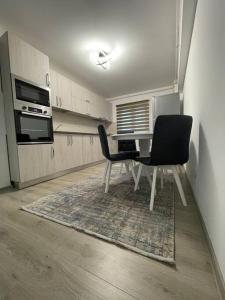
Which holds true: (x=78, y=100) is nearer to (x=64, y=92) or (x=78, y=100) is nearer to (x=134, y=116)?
(x=64, y=92)

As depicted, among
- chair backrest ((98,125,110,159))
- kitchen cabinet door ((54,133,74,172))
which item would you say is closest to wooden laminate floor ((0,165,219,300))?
chair backrest ((98,125,110,159))

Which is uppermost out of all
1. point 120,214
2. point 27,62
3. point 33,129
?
point 27,62

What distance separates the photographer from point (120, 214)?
1317 millimetres

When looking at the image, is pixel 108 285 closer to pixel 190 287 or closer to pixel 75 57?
pixel 190 287

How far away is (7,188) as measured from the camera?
2.19 metres

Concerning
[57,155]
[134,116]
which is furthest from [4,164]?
[134,116]

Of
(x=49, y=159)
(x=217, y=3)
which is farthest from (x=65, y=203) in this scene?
(x=217, y=3)

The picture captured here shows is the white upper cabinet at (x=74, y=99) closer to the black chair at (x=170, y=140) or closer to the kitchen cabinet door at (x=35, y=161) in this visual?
the kitchen cabinet door at (x=35, y=161)

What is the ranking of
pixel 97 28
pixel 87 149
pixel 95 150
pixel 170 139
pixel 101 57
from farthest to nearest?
pixel 95 150
pixel 87 149
pixel 101 57
pixel 97 28
pixel 170 139

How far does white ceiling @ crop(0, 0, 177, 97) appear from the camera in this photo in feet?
5.79

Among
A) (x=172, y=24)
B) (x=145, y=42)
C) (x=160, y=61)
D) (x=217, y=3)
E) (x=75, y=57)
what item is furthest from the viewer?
(x=160, y=61)

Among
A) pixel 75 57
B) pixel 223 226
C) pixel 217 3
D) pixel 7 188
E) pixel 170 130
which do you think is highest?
pixel 75 57

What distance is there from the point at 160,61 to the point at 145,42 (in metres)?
0.77

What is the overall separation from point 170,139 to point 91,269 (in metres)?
1.15
